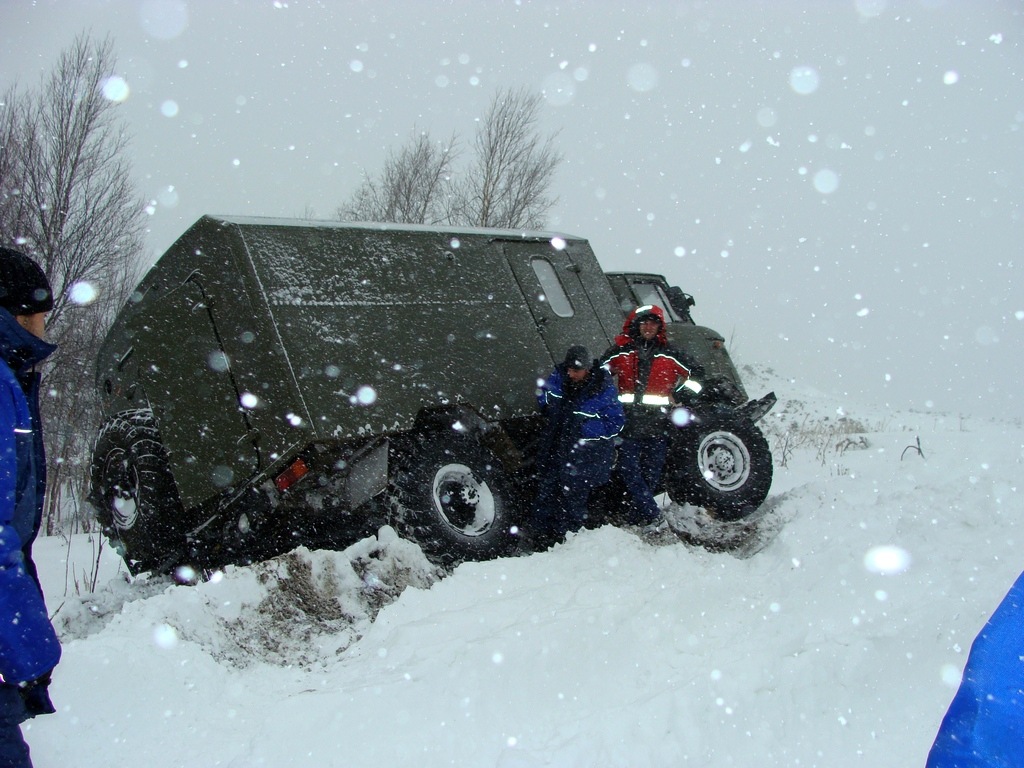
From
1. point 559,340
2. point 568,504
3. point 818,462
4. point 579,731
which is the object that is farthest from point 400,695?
point 818,462

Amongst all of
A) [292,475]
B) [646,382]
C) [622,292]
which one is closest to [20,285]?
[292,475]

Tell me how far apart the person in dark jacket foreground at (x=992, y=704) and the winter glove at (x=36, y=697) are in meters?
2.14

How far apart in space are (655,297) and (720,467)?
2140mm

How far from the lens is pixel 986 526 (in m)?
5.24

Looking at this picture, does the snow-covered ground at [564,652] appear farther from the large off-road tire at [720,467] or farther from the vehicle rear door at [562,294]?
the vehicle rear door at [562,294]

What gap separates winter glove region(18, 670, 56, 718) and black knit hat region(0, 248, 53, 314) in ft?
3.28

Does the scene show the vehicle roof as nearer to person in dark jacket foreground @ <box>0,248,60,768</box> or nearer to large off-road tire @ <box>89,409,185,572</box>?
large off-road tire @ <box>89,409,185,572</box>

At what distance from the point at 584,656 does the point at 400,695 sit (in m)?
0.94

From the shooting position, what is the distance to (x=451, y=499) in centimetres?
541

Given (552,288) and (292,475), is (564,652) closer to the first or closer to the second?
(292,475)

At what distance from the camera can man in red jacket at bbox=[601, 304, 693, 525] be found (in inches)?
259

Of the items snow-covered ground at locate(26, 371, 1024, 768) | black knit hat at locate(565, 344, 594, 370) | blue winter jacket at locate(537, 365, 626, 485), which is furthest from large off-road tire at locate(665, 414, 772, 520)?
black knit hat at locate(565, 344, 594, 370)

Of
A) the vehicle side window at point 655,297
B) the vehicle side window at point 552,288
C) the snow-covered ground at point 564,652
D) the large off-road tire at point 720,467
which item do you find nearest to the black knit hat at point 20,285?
the snow-covered ground at point 564,652

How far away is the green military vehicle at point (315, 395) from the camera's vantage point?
4.83 m
